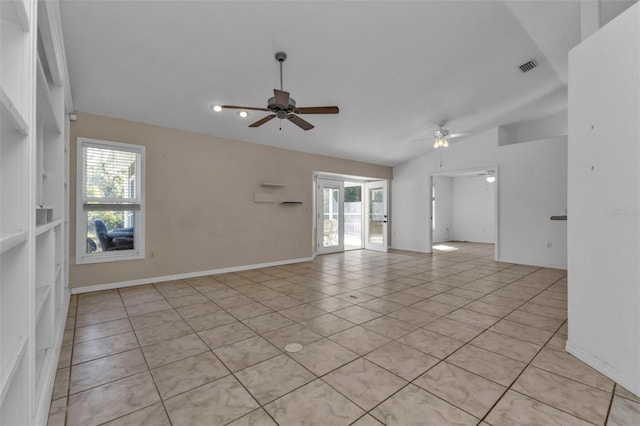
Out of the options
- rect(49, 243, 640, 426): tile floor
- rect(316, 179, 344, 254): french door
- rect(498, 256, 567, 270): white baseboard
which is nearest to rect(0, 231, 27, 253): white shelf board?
rect(49, 243, 640, 426): tile floor

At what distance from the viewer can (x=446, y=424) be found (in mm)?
1611

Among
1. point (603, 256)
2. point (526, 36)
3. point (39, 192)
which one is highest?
point (526, 36)

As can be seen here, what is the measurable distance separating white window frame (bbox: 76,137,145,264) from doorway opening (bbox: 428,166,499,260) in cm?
852

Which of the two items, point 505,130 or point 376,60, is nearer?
point 376,60

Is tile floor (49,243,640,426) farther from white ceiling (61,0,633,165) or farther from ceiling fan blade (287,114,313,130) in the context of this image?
white ceiling (61,0,633,165)

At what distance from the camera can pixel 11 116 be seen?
3.45 ft

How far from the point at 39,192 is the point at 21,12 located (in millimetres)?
1890

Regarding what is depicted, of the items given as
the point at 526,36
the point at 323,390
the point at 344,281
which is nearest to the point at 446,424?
the point at 323,390

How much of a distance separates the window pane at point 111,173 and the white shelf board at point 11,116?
3634 mm

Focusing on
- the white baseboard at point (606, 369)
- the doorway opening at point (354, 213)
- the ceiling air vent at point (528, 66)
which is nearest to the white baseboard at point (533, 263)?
the doorway opening at point (354, 213)

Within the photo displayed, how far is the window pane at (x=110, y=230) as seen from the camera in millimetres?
4250

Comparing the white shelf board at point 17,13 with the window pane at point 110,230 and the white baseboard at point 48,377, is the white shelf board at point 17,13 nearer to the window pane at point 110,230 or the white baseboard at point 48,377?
the white baseboard at point 48,377

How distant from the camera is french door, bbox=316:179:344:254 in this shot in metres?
7.62

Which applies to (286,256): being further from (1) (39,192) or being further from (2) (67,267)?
(1) (39,192)
